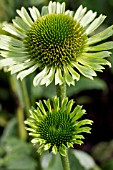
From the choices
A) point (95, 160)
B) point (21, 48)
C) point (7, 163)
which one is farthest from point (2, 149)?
point (21, 48)

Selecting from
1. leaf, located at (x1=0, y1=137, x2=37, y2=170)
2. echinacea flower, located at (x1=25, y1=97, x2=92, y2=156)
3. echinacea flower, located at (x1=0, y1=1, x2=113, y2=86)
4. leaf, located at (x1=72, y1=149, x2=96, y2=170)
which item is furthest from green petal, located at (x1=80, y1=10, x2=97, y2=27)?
leaf, located at (x1=72, y1=149, x2=96, y2=170)

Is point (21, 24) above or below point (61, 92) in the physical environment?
above

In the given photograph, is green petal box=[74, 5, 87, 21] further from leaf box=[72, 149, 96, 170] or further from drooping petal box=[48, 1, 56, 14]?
leaf box=[72, 149, 96, 170]

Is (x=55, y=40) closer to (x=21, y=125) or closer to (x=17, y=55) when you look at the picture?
(x=17, y=55)

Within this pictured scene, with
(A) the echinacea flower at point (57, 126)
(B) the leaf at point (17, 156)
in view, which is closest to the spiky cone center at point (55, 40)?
(A) the echinacea flower at point (57, 126)

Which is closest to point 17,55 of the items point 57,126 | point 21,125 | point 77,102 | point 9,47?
point 9,47

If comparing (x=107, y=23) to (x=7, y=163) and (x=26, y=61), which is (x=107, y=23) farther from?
(x=26, y=61)
